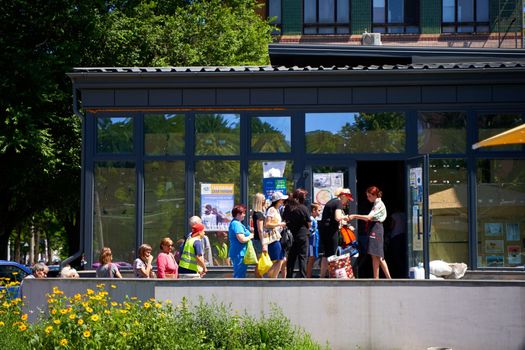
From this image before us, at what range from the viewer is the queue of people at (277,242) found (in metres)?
14.3

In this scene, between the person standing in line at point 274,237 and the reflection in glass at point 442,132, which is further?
the reflection in glass at point 442,132

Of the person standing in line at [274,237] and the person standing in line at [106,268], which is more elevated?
the person standing in line at [274,237]

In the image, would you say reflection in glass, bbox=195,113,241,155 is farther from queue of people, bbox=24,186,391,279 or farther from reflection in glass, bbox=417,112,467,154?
reflection in glass, bbox=417,112,467,154

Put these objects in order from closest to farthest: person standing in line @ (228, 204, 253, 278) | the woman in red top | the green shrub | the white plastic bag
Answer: the green shrub < person standing in line @ (228, 204, 253, 278) < the woman in red top < the white plastic bag

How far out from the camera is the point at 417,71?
1609 cm

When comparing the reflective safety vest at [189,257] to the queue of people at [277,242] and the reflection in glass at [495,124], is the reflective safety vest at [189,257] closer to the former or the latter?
the queue of people at [277,242]

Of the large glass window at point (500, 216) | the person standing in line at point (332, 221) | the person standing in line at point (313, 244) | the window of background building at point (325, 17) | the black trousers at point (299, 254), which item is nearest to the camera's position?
the person standing in line at point (332, 221)

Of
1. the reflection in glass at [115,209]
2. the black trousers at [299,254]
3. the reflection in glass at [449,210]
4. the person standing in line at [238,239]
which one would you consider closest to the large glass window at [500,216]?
the reflection in glass at [449,210]

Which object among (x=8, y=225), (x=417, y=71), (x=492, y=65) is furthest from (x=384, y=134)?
(x=8, y=225)

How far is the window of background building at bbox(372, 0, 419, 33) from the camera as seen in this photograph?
51312 mm

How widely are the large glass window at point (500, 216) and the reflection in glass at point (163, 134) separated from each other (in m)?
4.99

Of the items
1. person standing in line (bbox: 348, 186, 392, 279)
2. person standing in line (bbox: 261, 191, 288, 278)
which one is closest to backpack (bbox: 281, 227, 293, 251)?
person standing in line (bbox: 261, 191, 288, 278)

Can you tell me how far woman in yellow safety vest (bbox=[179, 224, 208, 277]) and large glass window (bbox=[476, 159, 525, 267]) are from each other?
475cm

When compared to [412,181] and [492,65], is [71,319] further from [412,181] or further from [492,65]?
[492,65]
